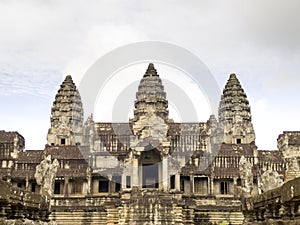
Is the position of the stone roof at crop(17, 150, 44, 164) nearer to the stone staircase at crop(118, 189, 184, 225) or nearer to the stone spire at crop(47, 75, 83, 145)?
the stone staircase at crop(118, 189, 184, 225)

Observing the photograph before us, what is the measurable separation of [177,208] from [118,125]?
1254cm

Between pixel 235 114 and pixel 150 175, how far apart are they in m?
23.5

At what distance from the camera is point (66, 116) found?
55625mm

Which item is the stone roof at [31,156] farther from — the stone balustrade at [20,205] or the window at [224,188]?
the stone balustrade at [20,205]

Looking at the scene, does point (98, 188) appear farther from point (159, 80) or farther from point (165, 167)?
point (159, 80)

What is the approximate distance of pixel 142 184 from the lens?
3512 cm

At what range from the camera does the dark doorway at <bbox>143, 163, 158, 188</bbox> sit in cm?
3534

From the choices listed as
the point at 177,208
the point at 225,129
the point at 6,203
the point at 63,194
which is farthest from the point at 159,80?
the point at 6,203

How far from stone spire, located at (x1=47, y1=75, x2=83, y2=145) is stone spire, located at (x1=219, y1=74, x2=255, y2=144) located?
18.3 m

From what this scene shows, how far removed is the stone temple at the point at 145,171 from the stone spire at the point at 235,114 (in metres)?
10.9

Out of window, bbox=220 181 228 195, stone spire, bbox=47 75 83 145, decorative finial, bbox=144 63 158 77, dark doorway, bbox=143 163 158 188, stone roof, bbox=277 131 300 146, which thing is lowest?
window, bbox=220 181 228 195

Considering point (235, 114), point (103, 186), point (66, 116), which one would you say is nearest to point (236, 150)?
point (103, 186)

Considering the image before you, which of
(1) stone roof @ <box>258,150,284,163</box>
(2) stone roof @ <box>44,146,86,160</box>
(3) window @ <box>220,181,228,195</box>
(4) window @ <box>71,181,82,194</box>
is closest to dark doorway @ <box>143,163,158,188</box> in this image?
(4) window @ <box>71,181,82,194</box>

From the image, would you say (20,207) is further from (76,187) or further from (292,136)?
(292,136)
